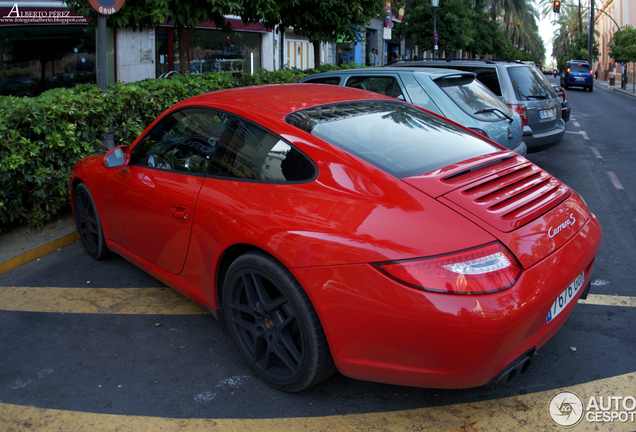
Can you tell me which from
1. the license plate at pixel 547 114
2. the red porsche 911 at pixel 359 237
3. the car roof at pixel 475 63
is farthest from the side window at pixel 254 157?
the license plate at pixel 547 114

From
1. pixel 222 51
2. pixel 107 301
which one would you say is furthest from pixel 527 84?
pixel 222 51

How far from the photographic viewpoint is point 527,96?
25.9 ft

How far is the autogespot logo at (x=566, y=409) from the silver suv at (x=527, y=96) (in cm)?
569

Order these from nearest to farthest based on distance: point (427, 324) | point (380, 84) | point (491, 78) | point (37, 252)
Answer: point (427, 324) → point (37, 252) → point (380, 84) → point (491, 78)

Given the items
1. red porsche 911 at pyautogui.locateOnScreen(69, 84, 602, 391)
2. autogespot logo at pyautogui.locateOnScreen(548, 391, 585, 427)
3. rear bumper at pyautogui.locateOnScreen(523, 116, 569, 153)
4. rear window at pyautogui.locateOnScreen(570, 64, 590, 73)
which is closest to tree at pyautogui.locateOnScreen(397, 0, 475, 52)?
rear window at pyautogui.locateOnScreen(570, 64, 590, 73)

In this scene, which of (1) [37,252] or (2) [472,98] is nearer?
(1) [37,252]

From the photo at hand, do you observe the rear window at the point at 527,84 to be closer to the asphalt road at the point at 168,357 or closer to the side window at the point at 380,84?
the side window at the point at 380,84

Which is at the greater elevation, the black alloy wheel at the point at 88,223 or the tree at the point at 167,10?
the tree at the point at 167,10

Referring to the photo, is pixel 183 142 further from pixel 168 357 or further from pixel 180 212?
pixel 168 357

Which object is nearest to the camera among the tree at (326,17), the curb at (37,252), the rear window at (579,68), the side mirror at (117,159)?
the side mirror at (117,159)

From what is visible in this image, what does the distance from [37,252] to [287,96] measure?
302 centimetres

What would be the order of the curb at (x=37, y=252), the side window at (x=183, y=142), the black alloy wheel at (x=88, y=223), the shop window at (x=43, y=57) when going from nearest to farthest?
the side window at (x=183, y=142), the black alloy wheel at (x=88, y=223), the curb at (x=37, y=252), the shop window at (x=43, y=57)

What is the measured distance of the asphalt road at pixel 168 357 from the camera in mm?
2717

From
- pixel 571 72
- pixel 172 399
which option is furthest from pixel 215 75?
pixel 571 72
